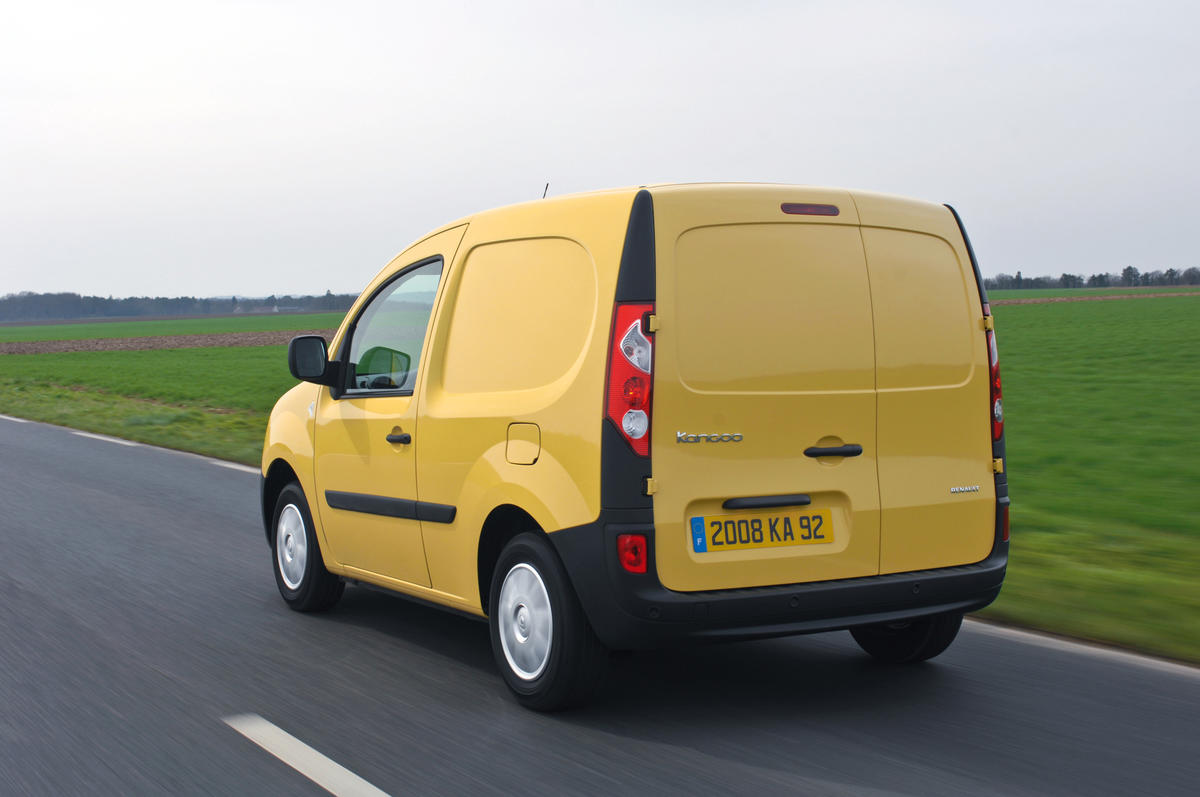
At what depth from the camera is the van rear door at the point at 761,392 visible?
4.24 meters

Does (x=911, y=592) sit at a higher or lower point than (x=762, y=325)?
lower

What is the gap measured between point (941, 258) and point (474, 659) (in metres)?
2.57

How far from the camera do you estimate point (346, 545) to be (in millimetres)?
6020

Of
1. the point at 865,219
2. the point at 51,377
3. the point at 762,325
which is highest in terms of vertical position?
the point at 865,219

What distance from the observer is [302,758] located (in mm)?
4086

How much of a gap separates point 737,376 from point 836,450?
1.57 ft

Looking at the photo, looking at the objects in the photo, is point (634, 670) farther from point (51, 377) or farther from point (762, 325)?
point (51, 377)

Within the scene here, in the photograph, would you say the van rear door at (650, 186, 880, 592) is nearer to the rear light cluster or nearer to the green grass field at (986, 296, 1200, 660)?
the rear light cluster

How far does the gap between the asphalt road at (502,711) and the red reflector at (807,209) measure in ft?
5.93

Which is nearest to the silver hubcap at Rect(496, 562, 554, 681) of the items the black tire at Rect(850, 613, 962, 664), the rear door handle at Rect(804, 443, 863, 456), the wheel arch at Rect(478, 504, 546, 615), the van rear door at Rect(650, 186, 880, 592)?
the wheel arch at Rect(478, 504, 546, 615)

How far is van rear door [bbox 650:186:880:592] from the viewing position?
424 cm

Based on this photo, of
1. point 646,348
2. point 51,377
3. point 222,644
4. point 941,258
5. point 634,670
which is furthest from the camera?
point 51,377

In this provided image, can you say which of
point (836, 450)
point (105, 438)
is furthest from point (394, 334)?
point (105, 438)

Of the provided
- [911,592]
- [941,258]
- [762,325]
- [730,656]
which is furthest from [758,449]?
[730,656]
